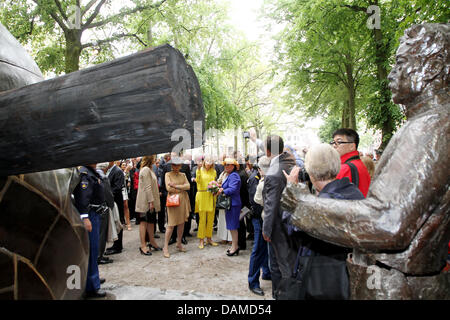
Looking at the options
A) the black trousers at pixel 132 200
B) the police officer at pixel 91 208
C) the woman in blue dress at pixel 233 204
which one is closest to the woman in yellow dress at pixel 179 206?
the woman in blue dress at pixel 233 204

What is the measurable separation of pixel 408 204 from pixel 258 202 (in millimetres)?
3115

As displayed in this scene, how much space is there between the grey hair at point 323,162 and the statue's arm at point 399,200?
0.69 m

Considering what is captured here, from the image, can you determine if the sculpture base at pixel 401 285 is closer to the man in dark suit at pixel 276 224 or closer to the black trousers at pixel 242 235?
the man in dark suit at pixel 276 224

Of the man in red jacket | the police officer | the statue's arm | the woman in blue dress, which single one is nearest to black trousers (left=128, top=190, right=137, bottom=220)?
the woman in blue dress

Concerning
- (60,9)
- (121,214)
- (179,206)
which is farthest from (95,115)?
(60,9)

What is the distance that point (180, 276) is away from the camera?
4.74 meters

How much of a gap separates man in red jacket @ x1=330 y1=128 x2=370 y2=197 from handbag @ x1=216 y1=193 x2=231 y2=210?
9.87 feet

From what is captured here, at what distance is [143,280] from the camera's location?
4586 mm

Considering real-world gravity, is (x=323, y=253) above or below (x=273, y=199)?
below

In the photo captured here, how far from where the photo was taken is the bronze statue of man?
1.12 meters

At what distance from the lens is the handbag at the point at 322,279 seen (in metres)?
1.70

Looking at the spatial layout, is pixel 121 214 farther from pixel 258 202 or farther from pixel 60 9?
pixel 60 9
